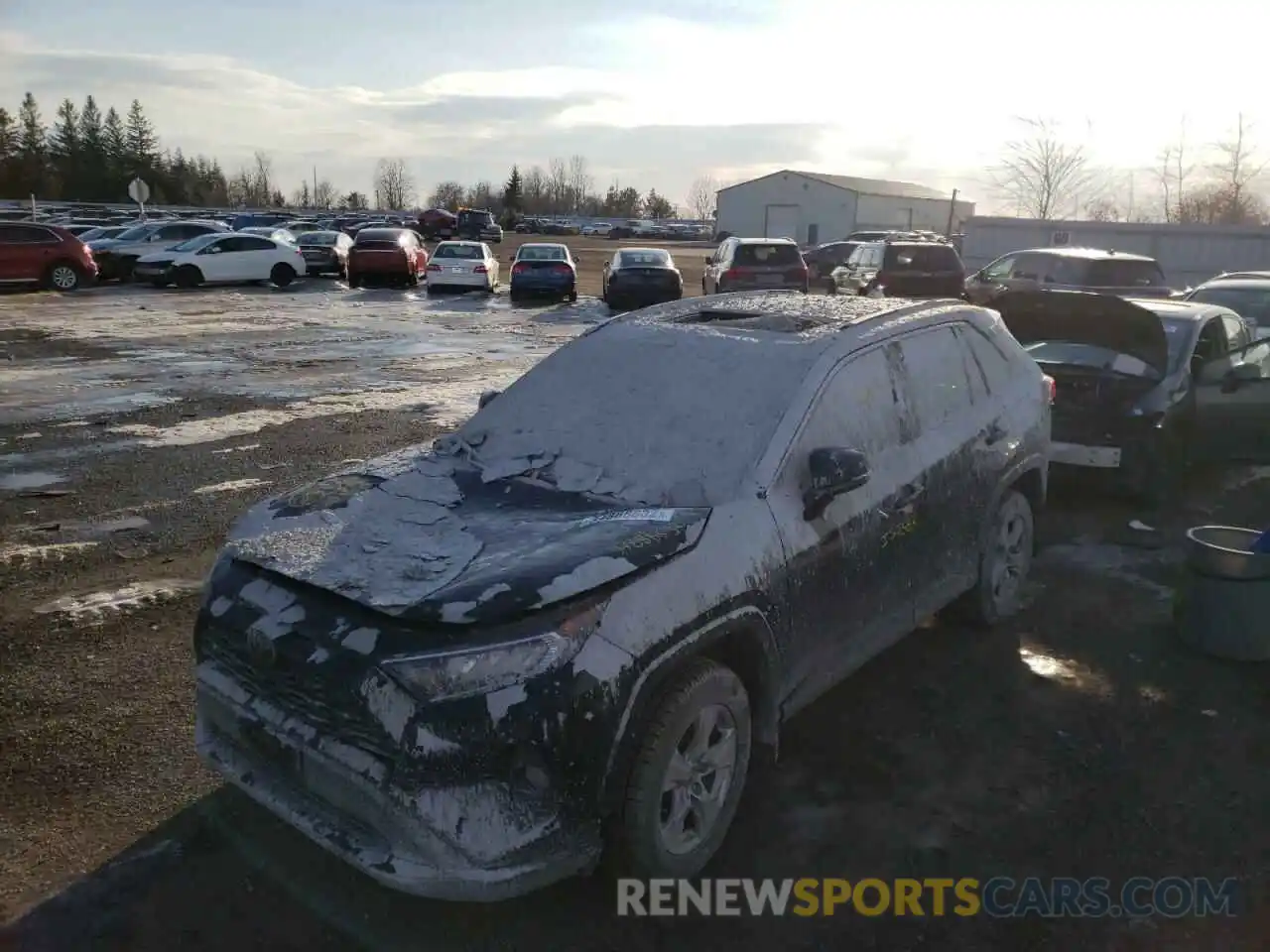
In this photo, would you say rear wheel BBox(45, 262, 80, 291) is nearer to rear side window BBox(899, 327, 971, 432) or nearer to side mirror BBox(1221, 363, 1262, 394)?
rear side window BBox(899, 327, 971, 432)

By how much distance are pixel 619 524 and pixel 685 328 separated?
60.8 inches

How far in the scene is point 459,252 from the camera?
1014 inches

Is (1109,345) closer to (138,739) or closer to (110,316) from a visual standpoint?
(138,739)

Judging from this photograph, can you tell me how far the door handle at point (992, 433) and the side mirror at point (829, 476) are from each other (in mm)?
1527

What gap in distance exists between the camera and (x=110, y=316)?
1916cm

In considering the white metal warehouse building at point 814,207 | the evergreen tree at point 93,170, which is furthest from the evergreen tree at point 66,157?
the white metal warehouse building at point 814,207

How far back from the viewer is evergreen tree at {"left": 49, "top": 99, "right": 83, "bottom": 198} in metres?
81.2

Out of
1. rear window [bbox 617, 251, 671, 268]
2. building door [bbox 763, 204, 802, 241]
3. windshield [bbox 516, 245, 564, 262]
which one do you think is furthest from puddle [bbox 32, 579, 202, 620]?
building door [bbox 763, 204, 802, 241]

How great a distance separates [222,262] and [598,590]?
85.0 ft

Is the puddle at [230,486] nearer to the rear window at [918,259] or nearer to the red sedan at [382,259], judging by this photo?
the rear window at [918,259]

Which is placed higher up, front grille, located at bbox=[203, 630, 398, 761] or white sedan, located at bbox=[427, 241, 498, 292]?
white sedan, located at bbox=[427, 241, 498, 292]

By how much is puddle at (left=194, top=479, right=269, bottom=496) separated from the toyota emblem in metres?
4.89

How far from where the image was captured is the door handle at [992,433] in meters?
4.90

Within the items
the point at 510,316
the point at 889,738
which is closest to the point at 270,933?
→ the point at 889,738
